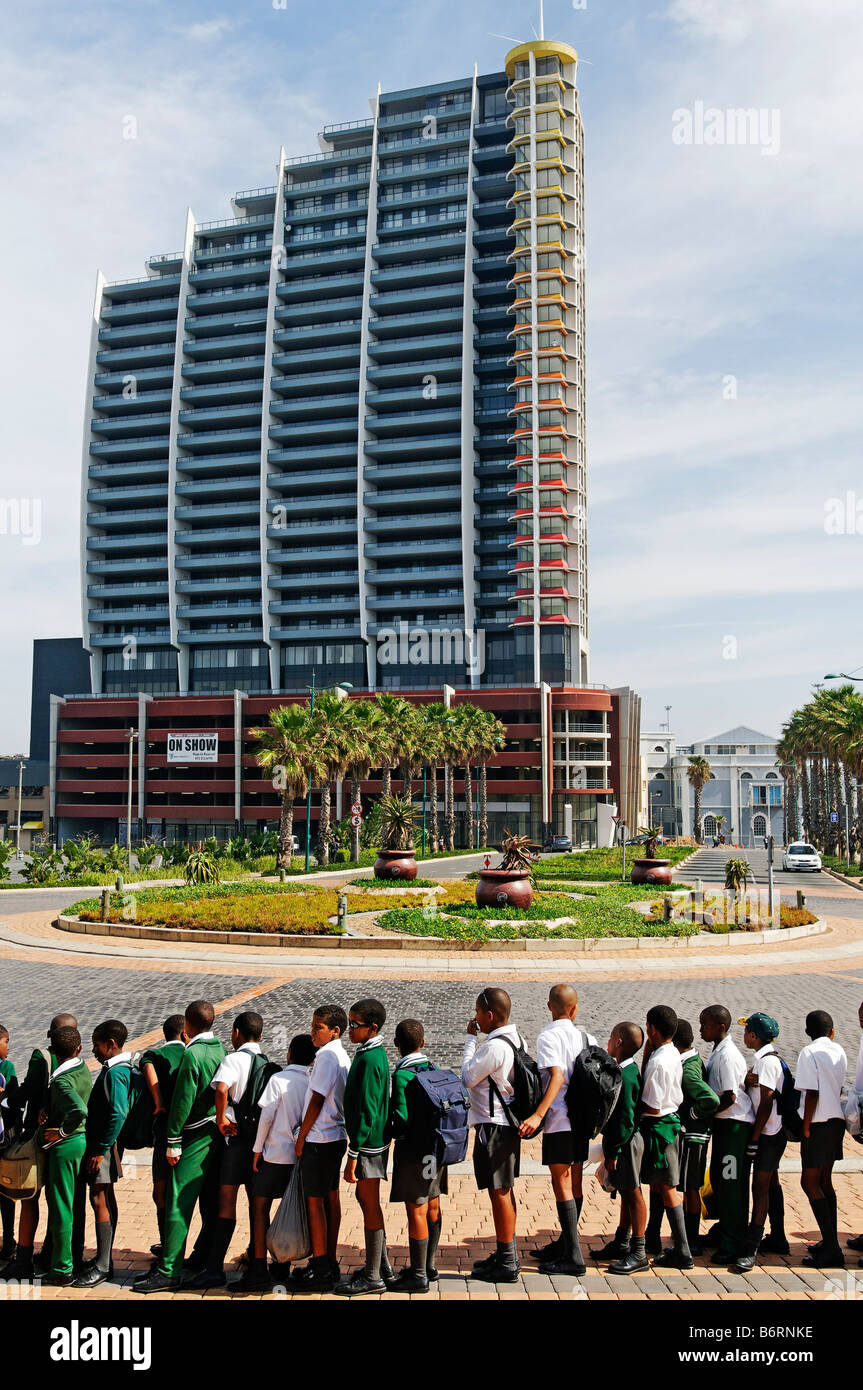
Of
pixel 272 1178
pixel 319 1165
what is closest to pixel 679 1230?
pixel 319 1165

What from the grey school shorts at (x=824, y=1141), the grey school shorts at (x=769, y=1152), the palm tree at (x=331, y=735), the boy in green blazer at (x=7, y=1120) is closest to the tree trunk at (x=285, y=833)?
the palm tree at (x=331, y=735)

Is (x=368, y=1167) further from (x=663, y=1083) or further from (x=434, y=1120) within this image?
(x=663, y=1083)

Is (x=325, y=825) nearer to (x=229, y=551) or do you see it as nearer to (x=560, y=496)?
(x=560, y=496)

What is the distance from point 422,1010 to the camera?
51.8 ft

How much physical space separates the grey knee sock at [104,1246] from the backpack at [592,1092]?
327 cm

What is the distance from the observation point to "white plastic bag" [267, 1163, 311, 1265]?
21.0 ft

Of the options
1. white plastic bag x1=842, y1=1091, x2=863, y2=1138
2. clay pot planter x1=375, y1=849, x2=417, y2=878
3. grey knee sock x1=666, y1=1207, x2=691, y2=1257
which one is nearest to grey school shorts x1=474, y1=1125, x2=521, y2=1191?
grey knee sock x1=666, y1=1207, x2=691, y2=1257

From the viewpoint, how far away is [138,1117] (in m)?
6.74

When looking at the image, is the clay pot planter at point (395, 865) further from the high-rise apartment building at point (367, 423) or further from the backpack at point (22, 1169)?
the high-rise apartment building at point (367, 423)

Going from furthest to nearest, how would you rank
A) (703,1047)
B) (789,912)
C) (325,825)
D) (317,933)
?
(325,825)
(789,912)
(317,933)
(703,1047)

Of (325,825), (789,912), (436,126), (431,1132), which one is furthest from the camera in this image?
(436,126)

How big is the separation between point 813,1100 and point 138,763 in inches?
3599

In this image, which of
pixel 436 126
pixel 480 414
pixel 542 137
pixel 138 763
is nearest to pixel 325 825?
pixel 138 763

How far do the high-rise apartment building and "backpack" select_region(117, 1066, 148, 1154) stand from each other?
281ft
